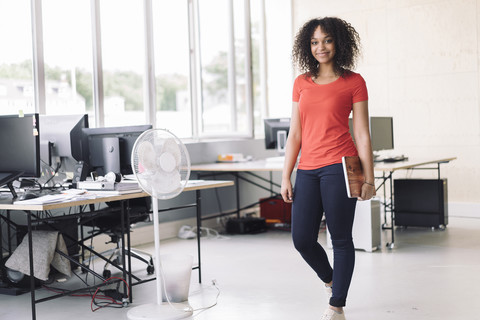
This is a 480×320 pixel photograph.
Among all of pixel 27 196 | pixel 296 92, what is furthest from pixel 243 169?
pixel 296 92

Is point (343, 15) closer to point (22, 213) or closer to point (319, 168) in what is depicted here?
point (22, 213)

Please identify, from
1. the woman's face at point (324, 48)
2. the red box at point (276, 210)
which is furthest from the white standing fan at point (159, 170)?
the red box at point (276, 210)

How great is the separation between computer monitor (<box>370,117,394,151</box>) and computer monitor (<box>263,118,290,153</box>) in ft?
2.79

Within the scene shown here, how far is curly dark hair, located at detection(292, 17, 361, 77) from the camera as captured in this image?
2.86 metres

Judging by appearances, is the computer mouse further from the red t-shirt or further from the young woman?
the red t-shirt

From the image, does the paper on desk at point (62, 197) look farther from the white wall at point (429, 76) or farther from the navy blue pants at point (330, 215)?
the white wall at point (429, 76)

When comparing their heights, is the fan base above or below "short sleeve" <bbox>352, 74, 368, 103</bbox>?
below

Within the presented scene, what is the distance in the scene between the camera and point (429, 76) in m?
7.09

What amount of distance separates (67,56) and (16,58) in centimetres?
51

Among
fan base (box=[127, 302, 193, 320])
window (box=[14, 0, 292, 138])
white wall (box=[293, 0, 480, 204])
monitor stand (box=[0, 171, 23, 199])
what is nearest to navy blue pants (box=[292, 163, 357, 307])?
fan base (box=[127, 302, 193, 320])

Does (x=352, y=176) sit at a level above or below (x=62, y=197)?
above

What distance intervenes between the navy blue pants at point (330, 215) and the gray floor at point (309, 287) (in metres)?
0.44

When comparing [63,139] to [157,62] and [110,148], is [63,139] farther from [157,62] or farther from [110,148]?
[157,62]

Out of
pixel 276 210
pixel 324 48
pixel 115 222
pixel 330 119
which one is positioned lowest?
pixel 276 210
